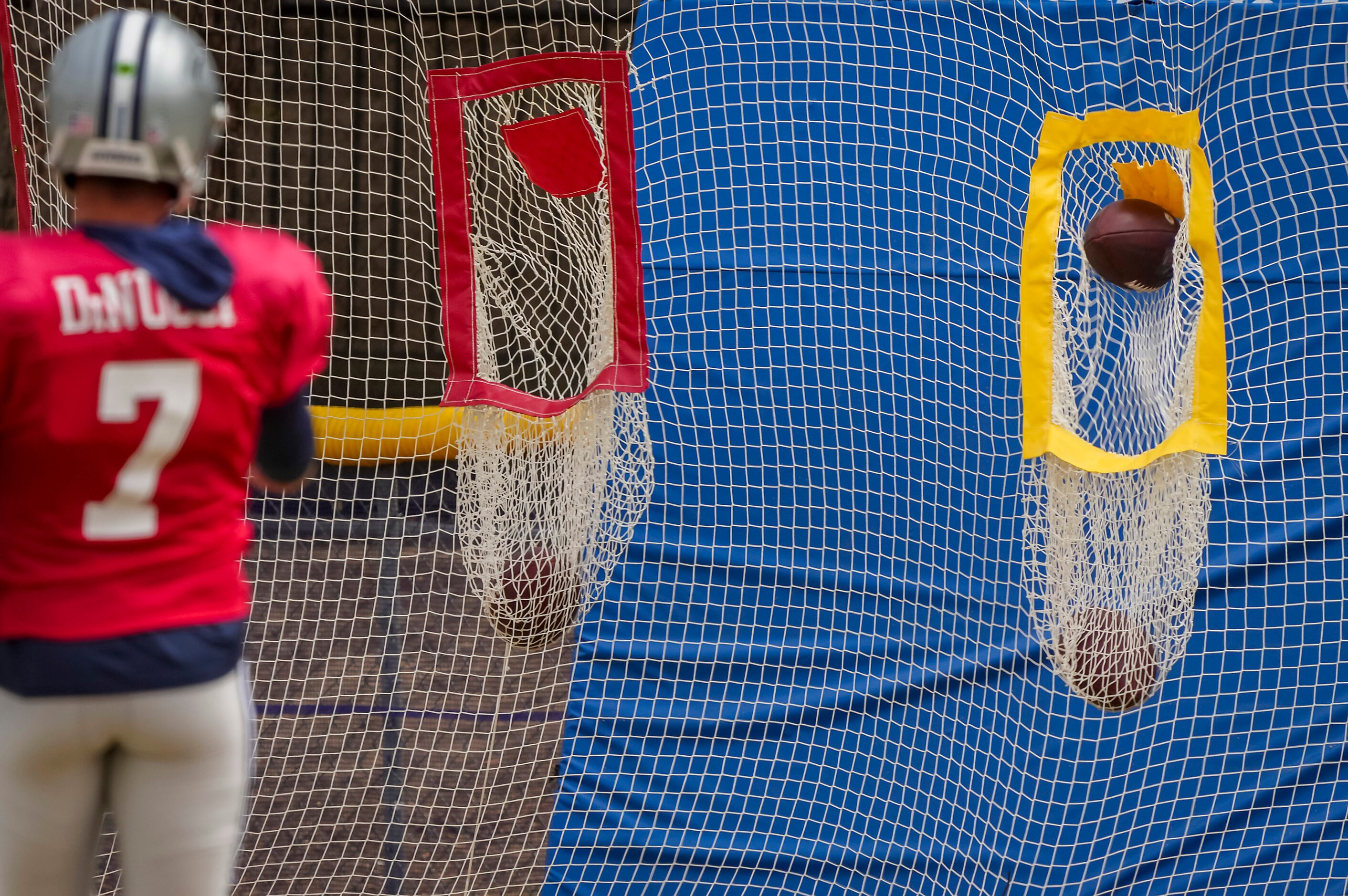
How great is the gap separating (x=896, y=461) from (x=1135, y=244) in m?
0.88

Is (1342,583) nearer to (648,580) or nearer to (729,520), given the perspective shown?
(729,520)

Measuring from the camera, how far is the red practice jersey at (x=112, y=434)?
88 centimetres

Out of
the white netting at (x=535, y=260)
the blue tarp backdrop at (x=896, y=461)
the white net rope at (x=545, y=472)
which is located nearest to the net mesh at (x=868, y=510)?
the blue tarp backdrop at (x=896, y=461)

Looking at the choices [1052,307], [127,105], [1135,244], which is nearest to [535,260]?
[1052,307]

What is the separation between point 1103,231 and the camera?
7.35ft

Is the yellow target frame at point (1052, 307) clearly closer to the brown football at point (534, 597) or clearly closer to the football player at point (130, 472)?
the brown football at point (534, 597)

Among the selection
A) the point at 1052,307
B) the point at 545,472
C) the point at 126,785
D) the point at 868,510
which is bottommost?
the point at 868,510

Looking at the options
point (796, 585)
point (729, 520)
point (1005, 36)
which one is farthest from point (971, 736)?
point (1005, 36)

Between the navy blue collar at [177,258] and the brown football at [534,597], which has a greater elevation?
the navy blue collar at [177,258]

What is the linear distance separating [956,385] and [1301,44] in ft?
4.09

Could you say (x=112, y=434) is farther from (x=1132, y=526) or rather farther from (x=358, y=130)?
(x=358, y=130)

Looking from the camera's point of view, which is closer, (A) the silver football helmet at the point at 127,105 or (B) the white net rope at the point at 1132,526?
(A) the silver football helmet at the point at 127,105

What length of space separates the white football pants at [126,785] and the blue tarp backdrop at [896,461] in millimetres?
1911

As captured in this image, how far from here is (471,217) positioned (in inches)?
90.7
